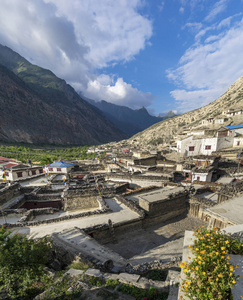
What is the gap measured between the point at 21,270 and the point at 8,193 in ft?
45.0

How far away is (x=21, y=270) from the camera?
6043 millimetres

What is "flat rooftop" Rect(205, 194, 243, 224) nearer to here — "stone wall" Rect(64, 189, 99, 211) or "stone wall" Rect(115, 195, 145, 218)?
"stone wall" Rect(115, 195, 145, 218)

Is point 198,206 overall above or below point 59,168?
above

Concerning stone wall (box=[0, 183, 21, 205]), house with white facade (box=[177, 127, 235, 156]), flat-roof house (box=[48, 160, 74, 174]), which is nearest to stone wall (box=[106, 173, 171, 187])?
flat-roof house (box=[48, 160, 74, 174])

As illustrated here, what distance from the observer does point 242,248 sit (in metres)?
4.41

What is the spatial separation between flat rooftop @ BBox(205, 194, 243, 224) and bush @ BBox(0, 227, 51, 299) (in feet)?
37.9

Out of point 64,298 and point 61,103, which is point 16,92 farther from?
point 64,298

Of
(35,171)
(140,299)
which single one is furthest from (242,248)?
(35,171)

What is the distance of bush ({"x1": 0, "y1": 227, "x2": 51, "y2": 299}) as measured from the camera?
18.7 ft

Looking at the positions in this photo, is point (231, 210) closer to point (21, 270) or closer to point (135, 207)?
point (135, 207)

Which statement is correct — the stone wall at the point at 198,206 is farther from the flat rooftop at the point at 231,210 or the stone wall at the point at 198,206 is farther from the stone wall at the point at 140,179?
the stone wall at the point at 140,179

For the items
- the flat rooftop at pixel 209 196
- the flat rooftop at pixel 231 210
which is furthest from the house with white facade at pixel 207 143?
the flat rooftop at pixel 231 210

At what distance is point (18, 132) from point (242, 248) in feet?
475

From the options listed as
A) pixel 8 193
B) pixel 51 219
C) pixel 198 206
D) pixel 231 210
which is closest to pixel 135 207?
pixel 198 206
